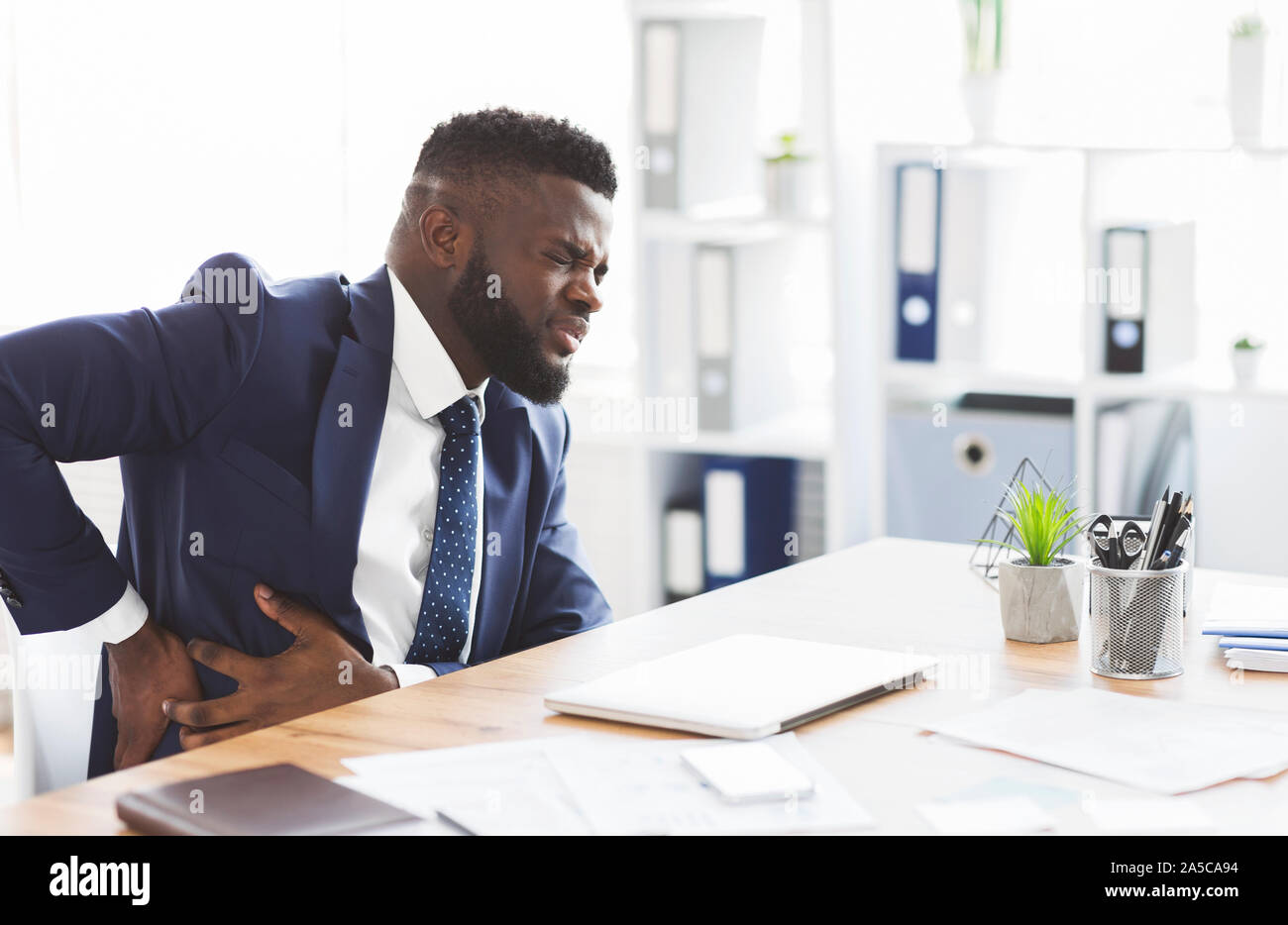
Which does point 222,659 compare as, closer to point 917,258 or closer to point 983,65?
point 917,258

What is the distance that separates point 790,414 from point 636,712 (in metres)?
2.23

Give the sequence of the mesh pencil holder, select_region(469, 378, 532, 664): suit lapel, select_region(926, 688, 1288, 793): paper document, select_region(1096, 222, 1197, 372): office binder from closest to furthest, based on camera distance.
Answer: select_region(926, 688, 1288, 793): paper document, the mesh pencil holder, select_region(469, 378, 532, 664): suit lapel, select_region(1096, 222, 1197, 372): office binder

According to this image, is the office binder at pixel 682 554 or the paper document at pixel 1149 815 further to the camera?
the office binder at pixel 682 554

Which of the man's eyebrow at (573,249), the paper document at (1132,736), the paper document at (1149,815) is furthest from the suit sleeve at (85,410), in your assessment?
the paper document at (1149,815)

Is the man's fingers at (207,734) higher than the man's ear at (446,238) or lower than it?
lower

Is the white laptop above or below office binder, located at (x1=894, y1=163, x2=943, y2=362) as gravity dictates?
below

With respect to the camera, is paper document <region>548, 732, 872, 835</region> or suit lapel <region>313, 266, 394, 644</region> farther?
suit lapel <region>313, 266, 394, 644</region>

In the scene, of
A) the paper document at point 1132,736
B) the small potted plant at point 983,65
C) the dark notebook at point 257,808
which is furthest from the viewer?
the small potted plant at point 983,65

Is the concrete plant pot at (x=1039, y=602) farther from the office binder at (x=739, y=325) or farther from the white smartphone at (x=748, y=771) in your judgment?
the office binder at (x=739, y=325)

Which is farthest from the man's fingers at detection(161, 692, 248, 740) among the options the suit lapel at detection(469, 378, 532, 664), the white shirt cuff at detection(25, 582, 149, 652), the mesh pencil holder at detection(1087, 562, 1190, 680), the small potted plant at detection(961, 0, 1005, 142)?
the small potted plant at detection(961, 0, 1005, 142)

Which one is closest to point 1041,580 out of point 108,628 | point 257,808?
point 257,808

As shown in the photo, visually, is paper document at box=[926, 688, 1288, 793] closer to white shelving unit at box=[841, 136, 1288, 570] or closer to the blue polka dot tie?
the blue polka dot tie

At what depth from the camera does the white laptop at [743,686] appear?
4.11 ft

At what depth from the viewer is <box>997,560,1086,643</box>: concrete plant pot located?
5.06ft
